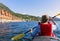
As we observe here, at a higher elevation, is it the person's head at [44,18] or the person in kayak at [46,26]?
the person's head at [44,18]

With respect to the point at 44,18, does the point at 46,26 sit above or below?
below

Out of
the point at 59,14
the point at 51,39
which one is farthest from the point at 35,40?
the point at 59,14

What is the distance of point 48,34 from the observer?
996 centimetres

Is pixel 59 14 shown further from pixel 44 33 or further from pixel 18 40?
Result: pixel 44 33

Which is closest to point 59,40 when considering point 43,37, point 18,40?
point 43,37

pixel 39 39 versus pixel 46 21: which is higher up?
pixel 46 21

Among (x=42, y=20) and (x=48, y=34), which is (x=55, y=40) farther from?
(x=42, y=20)

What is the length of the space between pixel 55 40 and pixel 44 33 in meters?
0.69

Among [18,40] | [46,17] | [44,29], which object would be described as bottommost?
[18,40]

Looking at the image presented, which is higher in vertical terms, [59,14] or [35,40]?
[59,14]

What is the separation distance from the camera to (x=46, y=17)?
9.55 m

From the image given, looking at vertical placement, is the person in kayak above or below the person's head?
below

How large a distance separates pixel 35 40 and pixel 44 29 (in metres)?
0.74

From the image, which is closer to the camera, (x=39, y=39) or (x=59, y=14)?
(x=39, y=39)
